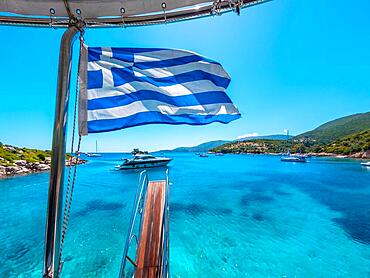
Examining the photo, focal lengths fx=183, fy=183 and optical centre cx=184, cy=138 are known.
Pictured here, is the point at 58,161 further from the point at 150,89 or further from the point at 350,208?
the point at 350,208

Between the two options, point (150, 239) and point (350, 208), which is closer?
point (150, 239)

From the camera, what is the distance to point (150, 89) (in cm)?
238

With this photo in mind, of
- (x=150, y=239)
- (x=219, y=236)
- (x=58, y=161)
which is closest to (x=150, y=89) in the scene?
(x=58, y=161)

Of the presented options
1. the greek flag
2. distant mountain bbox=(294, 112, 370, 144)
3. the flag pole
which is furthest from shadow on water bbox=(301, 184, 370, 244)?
distant mountain bbox=(294, 112, 370, 144)

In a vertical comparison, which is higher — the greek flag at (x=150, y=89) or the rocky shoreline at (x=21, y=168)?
the greek flag at (x=150, y=89)

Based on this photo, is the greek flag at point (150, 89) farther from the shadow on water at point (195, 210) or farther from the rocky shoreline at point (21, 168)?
the rocky shoreline at point (21, 168)

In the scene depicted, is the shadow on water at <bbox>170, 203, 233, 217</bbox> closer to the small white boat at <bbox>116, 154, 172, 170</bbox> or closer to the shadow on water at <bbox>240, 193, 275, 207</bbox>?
the shadow on water at <bbox>240, 193, 275, 207</bbox>

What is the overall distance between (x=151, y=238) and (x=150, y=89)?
398cm

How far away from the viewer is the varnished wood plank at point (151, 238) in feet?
12.8

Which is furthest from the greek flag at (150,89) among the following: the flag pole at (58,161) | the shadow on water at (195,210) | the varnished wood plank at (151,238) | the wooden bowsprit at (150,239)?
the shadow on water at (195,210)

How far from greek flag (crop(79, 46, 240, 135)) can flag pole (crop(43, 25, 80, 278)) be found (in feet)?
1.45

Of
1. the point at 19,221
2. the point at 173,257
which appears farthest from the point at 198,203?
the point at 19,221

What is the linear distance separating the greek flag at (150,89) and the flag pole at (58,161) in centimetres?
44

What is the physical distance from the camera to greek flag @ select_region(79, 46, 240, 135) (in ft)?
7.00
